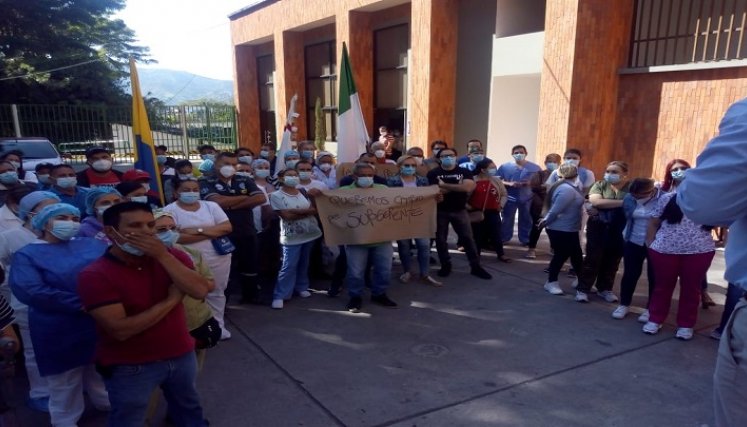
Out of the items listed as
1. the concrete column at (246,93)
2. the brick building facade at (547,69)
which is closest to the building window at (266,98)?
the concrete column at (246,93)

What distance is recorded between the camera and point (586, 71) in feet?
31.1

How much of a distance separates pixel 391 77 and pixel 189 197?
12.5 meters

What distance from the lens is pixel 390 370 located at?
4242mm

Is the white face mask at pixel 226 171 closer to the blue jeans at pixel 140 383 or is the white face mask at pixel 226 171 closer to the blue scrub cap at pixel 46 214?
the blue scrub cap at pixel 46 214

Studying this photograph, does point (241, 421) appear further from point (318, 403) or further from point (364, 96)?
point (364, 96)

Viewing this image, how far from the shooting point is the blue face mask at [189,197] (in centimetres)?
462

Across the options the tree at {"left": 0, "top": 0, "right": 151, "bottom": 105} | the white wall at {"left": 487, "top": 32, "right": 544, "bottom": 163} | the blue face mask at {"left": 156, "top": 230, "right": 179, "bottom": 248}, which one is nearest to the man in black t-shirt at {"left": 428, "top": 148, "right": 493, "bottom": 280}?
the blue face mask at {"left": 156, "top": 230, "right": 179, "bottom": 248}

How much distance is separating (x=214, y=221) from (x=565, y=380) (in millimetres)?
3265

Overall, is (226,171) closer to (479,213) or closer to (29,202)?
(29,202)

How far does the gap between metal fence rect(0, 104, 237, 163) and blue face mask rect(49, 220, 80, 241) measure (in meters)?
15.4

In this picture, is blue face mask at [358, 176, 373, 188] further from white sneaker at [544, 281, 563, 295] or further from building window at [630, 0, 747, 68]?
building window at [630, 0, 747, 68]

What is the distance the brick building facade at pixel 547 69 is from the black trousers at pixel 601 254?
4081 millimetres

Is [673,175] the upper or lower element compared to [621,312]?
upper

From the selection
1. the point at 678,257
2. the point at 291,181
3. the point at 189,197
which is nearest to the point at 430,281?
the point at 291,181
